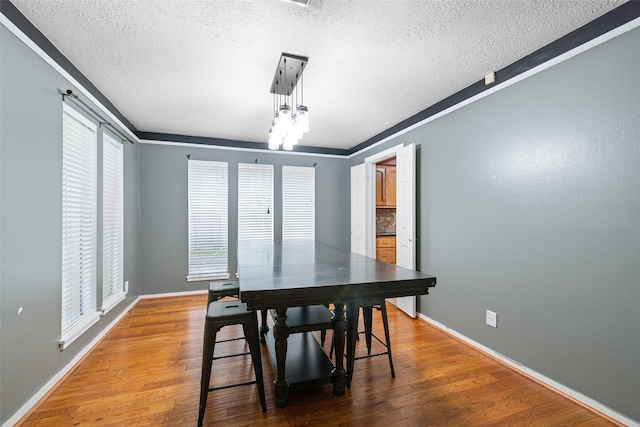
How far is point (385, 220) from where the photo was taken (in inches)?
219

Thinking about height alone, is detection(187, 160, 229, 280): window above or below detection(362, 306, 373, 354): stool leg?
above

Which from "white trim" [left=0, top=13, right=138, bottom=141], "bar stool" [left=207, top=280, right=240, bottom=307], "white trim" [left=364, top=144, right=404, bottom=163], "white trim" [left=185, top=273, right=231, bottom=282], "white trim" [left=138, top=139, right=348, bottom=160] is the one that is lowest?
"white trim" [left=185, top=273, right=231, bottom=282]

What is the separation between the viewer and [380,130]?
4211mm

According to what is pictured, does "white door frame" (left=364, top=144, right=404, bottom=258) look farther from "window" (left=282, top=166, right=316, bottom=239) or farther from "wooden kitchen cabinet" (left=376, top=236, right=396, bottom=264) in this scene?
"window" (left=282, top=166, right=316, bottom=239)

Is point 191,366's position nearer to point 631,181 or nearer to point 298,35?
point 298,35

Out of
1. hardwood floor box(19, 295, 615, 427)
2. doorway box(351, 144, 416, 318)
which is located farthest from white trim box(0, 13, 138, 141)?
doorway box(351, 144, 416, 318)

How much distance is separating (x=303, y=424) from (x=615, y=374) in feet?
6.39

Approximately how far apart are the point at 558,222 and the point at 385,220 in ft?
11.6

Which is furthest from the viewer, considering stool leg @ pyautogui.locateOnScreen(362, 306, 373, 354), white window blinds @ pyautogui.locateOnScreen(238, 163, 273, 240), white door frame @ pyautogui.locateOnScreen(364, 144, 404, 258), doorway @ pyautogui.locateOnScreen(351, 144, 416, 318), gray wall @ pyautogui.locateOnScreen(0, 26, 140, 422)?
white window blinds @ pyautogui.locateOnScreen(238, 163, 273, 240)

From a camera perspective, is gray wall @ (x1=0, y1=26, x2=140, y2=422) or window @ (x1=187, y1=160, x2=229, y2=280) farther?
window @ (x1=187, y1=160, x2=229, y2=280)

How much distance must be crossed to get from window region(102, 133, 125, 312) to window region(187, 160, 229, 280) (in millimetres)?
1051

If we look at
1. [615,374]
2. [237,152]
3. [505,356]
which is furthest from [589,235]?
[237,152]

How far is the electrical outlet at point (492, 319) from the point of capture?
2518 millimetres

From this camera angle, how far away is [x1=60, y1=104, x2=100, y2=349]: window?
2240 mm
